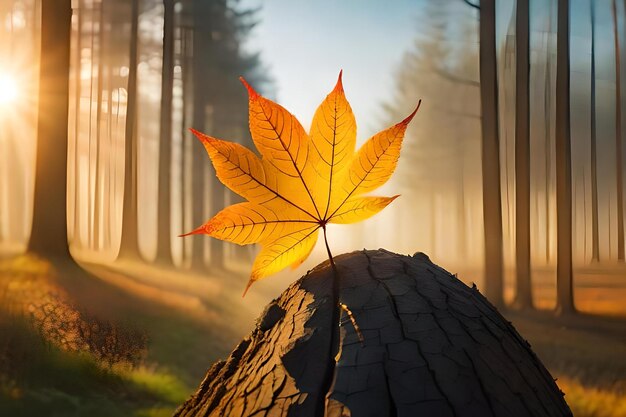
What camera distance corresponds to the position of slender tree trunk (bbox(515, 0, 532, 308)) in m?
6.27

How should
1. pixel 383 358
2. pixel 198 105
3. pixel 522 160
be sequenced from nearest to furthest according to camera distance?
pixel 383 358 < pixel 522 160 < pixel 198 105

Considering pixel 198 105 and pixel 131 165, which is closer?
pixel 131 165

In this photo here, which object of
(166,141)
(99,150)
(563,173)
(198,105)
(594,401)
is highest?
(198,105)

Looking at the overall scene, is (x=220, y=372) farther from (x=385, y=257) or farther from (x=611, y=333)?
(x=611, y=333)

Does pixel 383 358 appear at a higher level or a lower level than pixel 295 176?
lower

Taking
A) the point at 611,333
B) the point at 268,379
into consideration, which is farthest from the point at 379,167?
the point at 611,333

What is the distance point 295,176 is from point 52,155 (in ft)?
16.5

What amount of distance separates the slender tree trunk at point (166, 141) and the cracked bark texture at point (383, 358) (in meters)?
8.63

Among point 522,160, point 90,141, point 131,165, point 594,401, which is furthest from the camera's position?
point 90,141

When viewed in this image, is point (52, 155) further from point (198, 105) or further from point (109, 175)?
point (109, 175)

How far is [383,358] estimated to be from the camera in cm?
71

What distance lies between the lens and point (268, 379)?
2.48 ft

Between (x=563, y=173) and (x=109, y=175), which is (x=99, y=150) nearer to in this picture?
(x=109, y=175)

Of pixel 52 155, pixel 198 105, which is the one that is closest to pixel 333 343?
A: pixel 52 155
